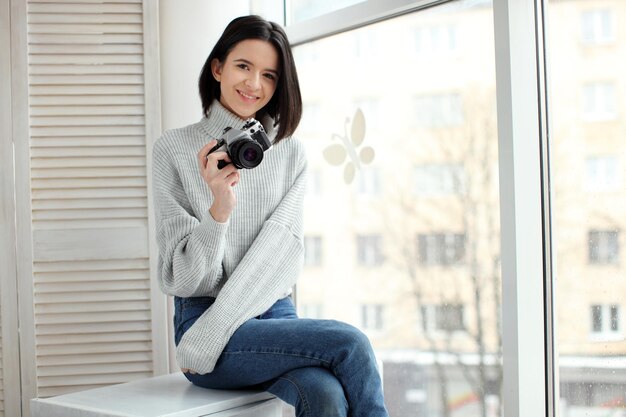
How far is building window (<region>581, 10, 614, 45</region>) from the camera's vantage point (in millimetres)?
1489

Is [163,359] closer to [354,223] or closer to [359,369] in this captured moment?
[354,223]

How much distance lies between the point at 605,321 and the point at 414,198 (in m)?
0.59

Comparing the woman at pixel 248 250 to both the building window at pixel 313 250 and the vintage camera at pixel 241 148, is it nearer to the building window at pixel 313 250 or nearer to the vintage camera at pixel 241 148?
the vintage camera at pixel 241 148

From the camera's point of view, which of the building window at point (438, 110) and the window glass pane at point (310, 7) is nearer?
the building window at point (438, 110)

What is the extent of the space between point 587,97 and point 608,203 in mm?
221

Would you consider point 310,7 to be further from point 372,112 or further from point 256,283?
point 256,283

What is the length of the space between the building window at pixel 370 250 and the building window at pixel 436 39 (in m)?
0.51

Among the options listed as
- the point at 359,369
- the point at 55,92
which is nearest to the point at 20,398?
the point at 55,92

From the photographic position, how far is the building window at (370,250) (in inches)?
80.5

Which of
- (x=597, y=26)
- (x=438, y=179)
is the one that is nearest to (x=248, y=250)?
(x=438, y=179)

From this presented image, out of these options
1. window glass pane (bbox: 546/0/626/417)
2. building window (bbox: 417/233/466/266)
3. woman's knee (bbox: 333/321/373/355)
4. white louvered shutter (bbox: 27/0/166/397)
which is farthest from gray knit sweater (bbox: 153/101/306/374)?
window glass pane (bbox: 546/0/626/417)

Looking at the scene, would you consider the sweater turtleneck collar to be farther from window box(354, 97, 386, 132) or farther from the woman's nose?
window box(354, 97, 386, 132)

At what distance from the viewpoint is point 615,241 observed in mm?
1489

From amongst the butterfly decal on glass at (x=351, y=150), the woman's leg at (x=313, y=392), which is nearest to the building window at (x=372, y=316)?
the butterfly decal on glass at (x=351, y=150)
